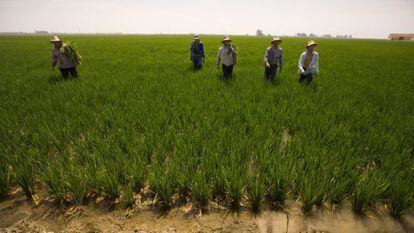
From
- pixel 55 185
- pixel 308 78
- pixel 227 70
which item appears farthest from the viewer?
pixel 227 70

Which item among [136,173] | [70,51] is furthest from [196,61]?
[136,173]

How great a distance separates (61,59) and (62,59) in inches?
1.1

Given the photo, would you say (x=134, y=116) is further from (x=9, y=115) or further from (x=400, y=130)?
(x=400, y=130)

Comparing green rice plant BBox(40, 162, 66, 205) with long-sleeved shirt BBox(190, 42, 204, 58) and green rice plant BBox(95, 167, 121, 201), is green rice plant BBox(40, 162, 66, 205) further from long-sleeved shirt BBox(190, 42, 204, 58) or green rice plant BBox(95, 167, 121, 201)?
long-sleeved shirt BBox(190, 42, 204, 58)

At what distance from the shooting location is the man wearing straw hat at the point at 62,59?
569cm

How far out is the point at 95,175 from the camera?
79.3 inches

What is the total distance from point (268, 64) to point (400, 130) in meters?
3.13

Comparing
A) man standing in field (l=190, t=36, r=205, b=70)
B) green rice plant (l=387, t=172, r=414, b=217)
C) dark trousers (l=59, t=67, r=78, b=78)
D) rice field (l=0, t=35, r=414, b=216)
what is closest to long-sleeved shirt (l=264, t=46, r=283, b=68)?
rice field (l=0, t=35, r=414, b=216)

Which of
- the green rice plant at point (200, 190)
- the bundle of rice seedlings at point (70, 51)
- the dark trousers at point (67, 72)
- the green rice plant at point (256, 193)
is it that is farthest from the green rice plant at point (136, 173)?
the dark trousers at point (67, 72)

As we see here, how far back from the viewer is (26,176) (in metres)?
2.05

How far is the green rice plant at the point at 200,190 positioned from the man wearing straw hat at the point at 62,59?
6.07 m

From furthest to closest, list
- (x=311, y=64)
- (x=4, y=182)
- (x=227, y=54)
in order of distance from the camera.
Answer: (x=227, y=54)
(x=311, y=64)
(x=4, y=182)

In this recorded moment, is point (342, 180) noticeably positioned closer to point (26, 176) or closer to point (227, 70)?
point (26, 176)

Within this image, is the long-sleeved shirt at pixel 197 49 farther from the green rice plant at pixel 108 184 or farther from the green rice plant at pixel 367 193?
the green rice plant at pixel 367 193
